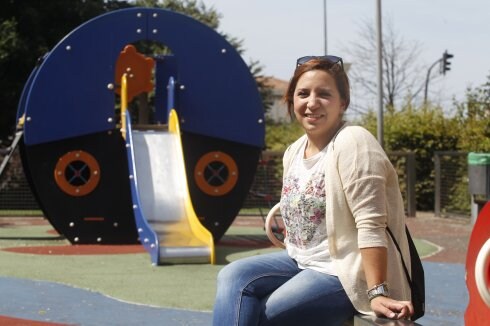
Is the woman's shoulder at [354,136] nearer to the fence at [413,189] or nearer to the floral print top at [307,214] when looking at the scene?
the floral print top at [307,214]

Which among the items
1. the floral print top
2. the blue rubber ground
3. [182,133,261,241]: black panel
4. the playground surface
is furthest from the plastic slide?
the floral print top

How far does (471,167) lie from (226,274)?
501 inches

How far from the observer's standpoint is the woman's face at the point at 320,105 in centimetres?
375

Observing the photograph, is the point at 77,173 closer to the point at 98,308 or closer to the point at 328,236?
the point at 98,308

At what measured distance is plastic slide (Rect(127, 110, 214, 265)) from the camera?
34.3 ft

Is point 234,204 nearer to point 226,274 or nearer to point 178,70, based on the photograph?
point 178,70

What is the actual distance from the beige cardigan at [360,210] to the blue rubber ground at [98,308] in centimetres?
357

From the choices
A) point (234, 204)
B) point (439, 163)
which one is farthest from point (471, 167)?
point (234, 204)

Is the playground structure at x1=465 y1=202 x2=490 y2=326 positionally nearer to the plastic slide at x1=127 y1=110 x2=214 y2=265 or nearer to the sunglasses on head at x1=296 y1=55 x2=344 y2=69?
the sunglasses on head at x1=296 y1=55 x2=344 y2=69

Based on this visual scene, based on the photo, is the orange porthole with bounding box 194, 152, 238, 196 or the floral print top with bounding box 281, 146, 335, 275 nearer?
the floral print top with bounding box 281, 146, 335, 275

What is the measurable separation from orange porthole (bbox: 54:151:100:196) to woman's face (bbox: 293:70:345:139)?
9.37 metres

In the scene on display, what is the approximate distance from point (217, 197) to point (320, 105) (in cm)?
966

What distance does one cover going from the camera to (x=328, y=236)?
3547 millimetres

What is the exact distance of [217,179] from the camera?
44.1 feet
